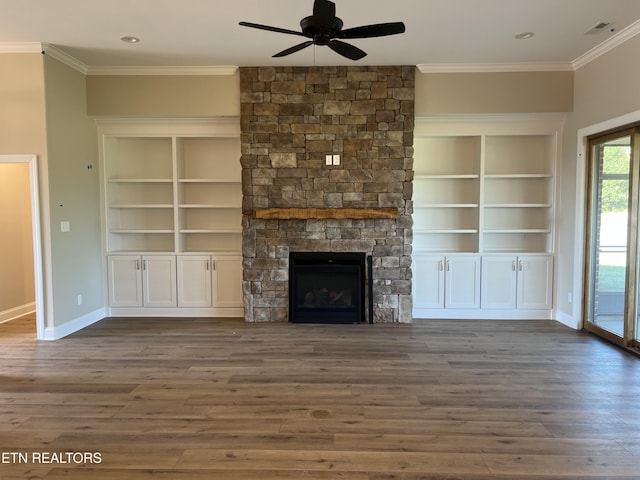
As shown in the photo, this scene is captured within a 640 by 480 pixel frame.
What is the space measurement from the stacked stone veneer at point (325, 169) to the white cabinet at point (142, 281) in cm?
110

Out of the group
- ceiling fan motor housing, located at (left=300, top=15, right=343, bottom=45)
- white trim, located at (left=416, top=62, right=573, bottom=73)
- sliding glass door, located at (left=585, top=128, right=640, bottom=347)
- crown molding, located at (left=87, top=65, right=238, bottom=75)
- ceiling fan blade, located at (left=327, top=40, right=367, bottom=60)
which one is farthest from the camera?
crown molding, located at (left=87, top=65, right=238, bottom=75)

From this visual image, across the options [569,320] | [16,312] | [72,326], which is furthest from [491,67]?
[16,312]

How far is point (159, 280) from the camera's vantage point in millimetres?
5324

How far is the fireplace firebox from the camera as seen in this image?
5008 mm

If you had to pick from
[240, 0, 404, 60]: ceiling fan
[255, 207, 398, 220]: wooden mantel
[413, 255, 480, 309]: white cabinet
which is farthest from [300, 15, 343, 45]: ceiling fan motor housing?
[413, 255, 480, 309]: white cabinet

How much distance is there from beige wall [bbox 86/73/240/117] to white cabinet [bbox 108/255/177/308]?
1902 millimetres

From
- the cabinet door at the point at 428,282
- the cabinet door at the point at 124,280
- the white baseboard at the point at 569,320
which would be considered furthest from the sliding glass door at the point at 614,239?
the cabinet door at the point at 124,280

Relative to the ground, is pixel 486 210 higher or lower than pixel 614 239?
higher

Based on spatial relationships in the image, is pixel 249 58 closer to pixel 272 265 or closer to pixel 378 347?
pixel 272 265

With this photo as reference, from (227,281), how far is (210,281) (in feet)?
0.74

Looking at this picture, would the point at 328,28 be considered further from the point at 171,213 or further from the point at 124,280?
the point at 124,280

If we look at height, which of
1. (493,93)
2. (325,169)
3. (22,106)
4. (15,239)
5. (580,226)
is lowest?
(15,239)

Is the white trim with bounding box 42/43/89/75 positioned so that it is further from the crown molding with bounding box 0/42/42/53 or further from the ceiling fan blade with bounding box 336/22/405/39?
the ceiling fan blade with bounding box 336/22/405/39

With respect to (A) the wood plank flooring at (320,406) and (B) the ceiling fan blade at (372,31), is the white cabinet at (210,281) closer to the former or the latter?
(A) the wood plank flooring at (320,406)
